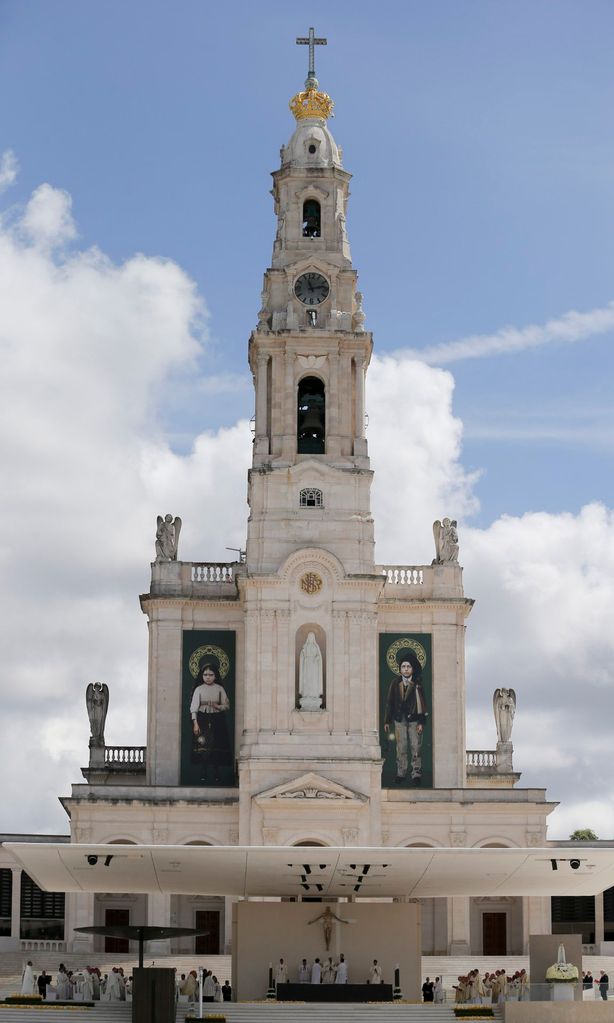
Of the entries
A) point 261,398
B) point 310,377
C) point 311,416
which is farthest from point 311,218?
point 311,416

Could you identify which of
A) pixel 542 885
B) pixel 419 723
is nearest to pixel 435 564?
pixel 419 723

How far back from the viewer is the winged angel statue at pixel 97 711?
75750 mm

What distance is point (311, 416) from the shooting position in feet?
250

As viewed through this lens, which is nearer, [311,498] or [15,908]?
[15,908]

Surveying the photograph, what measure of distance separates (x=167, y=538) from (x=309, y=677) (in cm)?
824

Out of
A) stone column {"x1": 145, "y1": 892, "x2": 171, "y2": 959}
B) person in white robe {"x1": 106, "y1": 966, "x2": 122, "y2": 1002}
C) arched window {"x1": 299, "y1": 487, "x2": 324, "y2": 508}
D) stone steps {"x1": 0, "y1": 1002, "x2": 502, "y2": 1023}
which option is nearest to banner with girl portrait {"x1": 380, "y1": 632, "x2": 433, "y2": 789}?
arched window {"x1": 299, "y1": 487, "x2": 324, "y2": 508}

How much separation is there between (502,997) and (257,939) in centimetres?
705

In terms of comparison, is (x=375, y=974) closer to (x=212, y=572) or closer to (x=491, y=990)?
(x=491, y=990)

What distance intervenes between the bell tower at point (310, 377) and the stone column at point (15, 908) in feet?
48.2

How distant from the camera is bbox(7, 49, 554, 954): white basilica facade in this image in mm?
70438

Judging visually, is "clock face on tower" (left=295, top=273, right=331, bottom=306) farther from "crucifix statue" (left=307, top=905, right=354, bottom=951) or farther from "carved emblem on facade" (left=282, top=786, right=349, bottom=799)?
"crucifix statue" (left=307, top=905, right=354, bottom=951)

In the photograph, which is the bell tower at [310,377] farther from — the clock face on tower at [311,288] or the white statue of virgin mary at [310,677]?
the white statue of virgin mary at [310,677]

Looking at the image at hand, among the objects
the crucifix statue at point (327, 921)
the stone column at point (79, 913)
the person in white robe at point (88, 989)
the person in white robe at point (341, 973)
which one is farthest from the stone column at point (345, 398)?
the person in white robe at point (88, 989)

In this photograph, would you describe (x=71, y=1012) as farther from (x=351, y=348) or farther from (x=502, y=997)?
(x=351, y=348)
